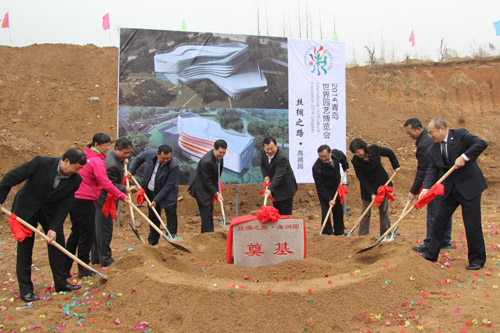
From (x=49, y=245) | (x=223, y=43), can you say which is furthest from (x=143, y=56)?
(x=49, y=245)

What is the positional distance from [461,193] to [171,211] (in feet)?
11.8

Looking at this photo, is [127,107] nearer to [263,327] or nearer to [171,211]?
[171,211]

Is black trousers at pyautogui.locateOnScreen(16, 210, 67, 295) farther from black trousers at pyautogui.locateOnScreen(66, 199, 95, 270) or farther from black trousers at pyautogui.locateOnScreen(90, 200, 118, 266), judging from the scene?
black trousers at pyautogui.locateOnScreen(90, 200, 118, 266)

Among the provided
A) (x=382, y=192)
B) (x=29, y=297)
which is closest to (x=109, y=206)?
(x=29, y=297)

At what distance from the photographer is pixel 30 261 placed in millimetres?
4031

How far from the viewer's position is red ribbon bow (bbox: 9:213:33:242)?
3.74 meters

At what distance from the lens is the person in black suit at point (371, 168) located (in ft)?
18.3

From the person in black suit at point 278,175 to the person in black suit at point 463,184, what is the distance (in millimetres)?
1956

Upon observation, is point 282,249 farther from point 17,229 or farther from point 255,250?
point 17,229

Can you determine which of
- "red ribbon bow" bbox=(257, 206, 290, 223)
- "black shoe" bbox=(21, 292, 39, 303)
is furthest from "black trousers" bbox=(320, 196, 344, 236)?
"black shoe" bbox=(21, 292, 39, 303)

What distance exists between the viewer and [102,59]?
44.4 ft

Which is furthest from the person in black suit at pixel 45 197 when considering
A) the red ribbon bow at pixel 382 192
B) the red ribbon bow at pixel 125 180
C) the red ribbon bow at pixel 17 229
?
the red ribbon bow at pixel 382 192

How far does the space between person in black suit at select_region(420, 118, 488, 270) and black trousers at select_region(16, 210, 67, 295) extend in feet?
12.9

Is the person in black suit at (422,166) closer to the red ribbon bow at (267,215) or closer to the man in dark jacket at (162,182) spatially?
the red ribbon bow at (267,215)
